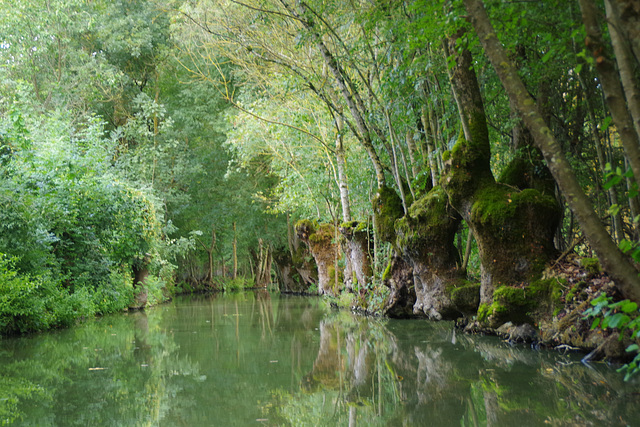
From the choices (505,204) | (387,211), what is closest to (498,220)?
(505,204)

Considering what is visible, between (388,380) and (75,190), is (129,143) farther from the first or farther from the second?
(388,380)

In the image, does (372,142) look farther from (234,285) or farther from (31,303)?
(234,285)

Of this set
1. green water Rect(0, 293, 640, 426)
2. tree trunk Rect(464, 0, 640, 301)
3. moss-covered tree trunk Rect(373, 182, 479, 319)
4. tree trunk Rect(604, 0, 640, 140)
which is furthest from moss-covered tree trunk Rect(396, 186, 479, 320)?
tree trunk Rect(604, 0, 640, 140)

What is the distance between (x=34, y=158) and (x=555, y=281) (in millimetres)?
10934

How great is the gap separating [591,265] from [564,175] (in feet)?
14.4

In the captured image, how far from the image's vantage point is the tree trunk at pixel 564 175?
122 inches

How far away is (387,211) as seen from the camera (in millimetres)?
12297

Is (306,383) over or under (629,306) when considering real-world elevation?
under

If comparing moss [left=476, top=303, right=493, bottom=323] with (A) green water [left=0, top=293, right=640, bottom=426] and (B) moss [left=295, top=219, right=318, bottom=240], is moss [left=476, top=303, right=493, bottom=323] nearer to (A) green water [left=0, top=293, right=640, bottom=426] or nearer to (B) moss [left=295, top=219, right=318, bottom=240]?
(A) green water [left=0, top=293, right=640, bottom=426]

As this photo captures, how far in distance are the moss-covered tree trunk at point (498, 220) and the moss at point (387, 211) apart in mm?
3083

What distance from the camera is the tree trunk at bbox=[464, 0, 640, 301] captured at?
3088 mm

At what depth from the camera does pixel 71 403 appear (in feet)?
15.9

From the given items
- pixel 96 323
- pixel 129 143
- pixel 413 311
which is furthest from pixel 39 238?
pixel 129 143

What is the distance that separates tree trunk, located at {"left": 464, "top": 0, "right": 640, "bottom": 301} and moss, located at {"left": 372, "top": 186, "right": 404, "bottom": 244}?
8.62 metres
